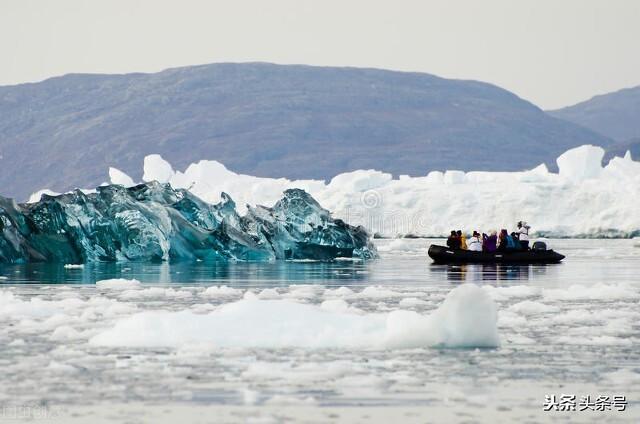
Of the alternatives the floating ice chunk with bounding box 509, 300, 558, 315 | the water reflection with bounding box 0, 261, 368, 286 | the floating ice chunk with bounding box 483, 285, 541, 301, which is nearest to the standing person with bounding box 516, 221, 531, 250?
the water reflection with bounding box 0, 261, 368, 286

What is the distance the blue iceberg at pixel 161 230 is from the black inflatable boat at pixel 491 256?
4.01 metres

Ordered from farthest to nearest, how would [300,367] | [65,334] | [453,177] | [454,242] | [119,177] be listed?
[453,177]
[119,177]
[454,242]
[65,334]
[300,367]

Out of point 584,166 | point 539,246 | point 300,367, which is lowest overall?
point 300,367

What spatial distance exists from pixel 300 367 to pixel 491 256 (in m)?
24.9

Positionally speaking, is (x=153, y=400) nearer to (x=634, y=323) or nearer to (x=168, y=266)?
(x=634, y=323)

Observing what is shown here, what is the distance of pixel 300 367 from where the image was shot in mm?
10953

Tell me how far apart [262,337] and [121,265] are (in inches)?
817

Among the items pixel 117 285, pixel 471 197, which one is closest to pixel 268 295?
pixel 117 285

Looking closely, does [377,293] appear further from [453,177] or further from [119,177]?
[453,177]

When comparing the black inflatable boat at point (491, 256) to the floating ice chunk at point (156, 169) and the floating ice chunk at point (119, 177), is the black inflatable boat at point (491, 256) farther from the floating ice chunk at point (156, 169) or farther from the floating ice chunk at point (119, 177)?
the floating ice chunk at point (156, 169)

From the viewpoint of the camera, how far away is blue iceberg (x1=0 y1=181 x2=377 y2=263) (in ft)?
109

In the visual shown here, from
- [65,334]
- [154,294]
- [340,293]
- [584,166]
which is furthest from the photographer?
[584,166]

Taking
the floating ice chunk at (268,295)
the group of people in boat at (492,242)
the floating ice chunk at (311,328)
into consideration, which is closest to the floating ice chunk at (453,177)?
the group of people in boat at (492,242)

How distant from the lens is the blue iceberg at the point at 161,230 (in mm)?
33125
